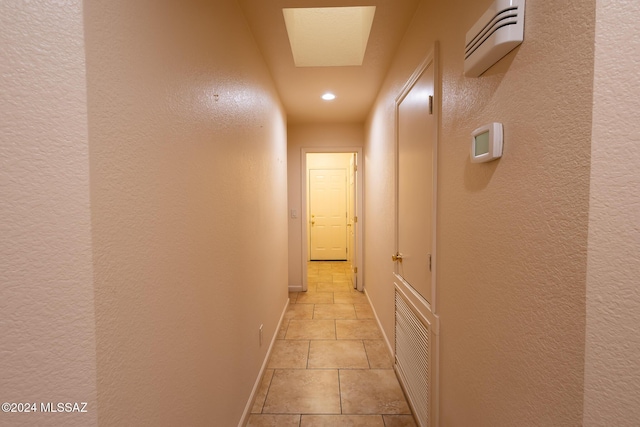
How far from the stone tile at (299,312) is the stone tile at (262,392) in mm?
1065

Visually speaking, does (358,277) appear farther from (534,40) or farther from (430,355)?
(534,40)

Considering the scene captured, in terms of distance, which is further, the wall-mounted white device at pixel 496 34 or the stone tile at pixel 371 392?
the stone tile at pixel 371 392

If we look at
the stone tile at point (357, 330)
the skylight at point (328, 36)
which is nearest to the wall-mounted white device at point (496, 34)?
the skylight at point (328, 36)

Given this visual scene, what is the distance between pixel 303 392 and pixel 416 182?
64.3 inches

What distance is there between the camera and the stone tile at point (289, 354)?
231 cm

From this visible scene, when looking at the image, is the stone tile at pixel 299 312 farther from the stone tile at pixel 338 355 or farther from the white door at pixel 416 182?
the white door at pixel 416 182

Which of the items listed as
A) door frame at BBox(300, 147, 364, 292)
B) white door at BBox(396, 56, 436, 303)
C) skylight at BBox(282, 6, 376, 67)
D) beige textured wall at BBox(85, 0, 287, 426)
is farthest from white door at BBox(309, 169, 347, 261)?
beige textured wall at BBox(85, 0, 287, 426)

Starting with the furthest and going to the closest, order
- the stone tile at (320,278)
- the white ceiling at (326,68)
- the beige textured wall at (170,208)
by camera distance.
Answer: the stone tile at (320,278)
the white ceiling at (326,68)
the beige textured wall at (170,208)

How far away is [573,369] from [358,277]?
12.2ft

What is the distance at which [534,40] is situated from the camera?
71 cm

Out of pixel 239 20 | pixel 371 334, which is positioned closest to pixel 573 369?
pixel 239 20

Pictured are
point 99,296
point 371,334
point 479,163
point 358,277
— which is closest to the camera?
point 99,296

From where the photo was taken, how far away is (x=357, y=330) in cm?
293

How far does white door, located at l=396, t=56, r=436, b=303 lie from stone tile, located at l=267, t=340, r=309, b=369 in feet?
3.74
